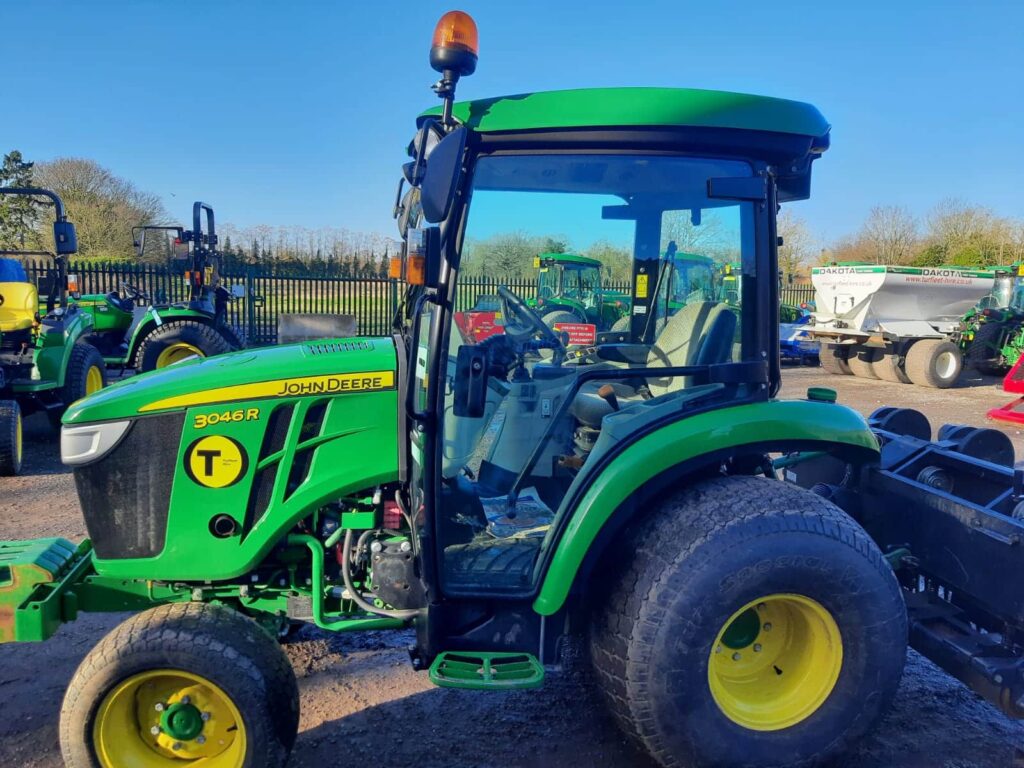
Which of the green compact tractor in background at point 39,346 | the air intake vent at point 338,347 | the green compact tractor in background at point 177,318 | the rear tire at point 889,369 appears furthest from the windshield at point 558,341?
the rear tire at point 889,369

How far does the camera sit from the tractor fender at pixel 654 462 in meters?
2.48

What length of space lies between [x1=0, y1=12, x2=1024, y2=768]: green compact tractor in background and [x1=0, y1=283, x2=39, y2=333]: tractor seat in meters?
5.87

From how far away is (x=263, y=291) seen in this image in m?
16.6

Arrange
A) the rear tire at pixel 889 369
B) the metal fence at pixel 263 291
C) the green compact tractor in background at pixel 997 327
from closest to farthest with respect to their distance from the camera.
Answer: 1. the rear tire at pixel 889 369
2. the green compact tractor in background at pixel 997 327
3. the metal fence at pixel 263 291

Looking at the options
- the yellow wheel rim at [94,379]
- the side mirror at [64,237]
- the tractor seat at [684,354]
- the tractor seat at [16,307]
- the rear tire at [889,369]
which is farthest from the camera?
the rear tire at [889,369]

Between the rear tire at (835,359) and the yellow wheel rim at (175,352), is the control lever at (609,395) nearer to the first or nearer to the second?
the yellow wheel rim at (175,352)

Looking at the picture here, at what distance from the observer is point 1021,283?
14492 mm

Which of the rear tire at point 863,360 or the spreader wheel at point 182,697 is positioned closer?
the spreader wheel at point 182,697

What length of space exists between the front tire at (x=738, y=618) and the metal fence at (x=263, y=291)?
40.4ft

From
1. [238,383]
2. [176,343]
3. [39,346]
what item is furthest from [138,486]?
[176,343]

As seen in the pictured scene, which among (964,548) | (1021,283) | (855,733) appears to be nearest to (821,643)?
(855,733)

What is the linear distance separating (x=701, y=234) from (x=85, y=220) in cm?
2580

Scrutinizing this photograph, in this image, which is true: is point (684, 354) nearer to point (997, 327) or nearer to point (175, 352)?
point (175, 352)

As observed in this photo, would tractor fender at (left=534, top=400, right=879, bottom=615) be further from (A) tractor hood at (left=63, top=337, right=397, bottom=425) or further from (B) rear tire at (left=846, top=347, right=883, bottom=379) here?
(B) rear tire at (left=846, top=347, right=883, bottom=379)
